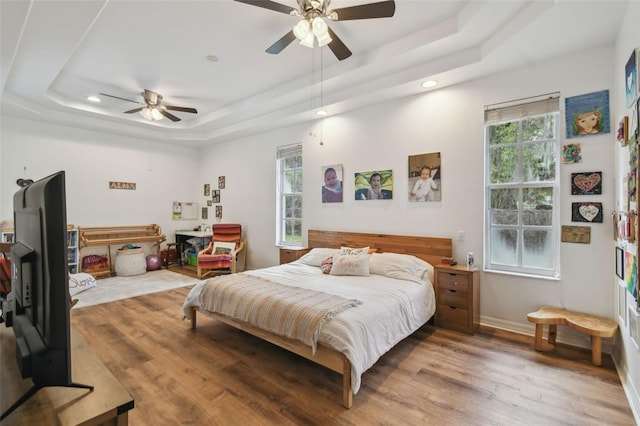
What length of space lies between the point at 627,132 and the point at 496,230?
4.86 ft

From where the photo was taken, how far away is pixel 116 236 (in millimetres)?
6055

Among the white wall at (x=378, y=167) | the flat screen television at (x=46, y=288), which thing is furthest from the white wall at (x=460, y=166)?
the flat screen television at (x=46, y=288)

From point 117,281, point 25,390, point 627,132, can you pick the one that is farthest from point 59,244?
point 117,281

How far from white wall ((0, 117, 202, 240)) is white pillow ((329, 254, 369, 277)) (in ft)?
16.3

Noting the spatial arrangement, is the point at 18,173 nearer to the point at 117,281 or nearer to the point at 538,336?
the point at 117,281

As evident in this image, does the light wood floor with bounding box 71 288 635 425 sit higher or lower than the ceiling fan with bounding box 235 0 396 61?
lower

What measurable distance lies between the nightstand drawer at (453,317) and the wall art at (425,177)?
1.32m

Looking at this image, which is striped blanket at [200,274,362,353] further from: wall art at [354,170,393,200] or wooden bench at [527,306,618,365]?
wall art at [354,170,393,200]

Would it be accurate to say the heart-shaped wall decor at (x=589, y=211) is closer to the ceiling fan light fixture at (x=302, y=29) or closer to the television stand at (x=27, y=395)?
the ceiling fan light fixture at (x=302, y=29)

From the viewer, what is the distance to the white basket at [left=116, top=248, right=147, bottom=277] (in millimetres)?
5805

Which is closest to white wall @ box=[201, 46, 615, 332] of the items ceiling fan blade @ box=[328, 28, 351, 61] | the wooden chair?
the wooden chair

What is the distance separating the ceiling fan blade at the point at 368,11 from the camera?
87.7 inches

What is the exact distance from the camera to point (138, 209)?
6.43 meters

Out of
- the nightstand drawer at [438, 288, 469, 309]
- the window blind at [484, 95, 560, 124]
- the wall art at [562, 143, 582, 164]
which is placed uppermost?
the window blind at [484, 95, 560, 124]
